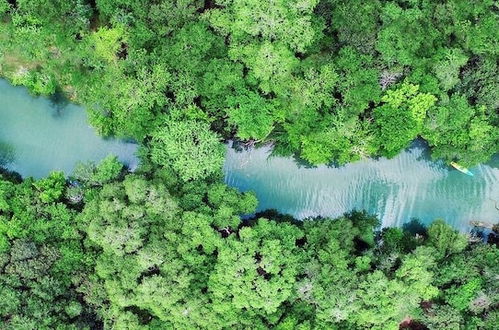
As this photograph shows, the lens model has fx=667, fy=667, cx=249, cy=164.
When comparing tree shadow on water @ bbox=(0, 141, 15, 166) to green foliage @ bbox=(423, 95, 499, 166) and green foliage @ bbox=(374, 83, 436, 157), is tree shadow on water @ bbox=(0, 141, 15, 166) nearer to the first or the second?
green foliage @ bbox=(374, 83, 436, 157)

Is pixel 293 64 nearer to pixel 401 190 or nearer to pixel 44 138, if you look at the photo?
pixel 401 190

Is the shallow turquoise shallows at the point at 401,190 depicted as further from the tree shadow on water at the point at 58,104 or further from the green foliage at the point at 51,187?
the tree shadow on water at the point at 58,104

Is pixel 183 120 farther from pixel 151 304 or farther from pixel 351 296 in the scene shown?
pixel 351 296

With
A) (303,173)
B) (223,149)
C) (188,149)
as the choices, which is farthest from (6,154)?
(303,173)

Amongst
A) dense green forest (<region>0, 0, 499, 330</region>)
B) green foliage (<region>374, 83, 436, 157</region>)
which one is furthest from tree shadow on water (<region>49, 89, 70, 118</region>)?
green foliage (<region>374, 83, 436, 157</region>)

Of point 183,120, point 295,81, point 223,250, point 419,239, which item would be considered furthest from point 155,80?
point 419,239

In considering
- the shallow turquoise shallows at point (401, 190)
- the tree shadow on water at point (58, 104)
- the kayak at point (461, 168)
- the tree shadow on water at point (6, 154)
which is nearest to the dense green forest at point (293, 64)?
the kayak at point (461, 168)
